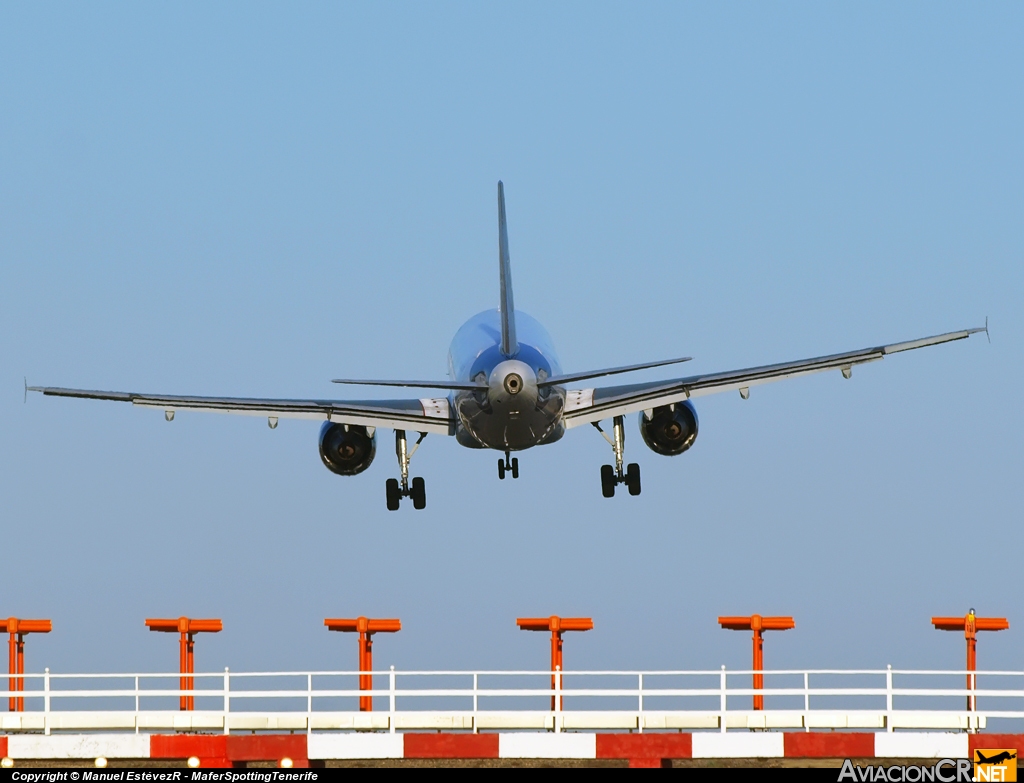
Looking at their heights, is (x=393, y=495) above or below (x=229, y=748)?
above

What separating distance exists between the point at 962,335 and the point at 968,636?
62.7 ft

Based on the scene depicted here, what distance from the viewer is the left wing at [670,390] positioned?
242 feet

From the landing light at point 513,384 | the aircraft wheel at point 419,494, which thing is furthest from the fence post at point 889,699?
the aircraft wheel at point 419,494

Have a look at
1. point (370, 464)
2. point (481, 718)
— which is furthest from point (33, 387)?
point (481, 718)

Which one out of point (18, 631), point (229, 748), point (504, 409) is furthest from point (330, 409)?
point (229, 748)

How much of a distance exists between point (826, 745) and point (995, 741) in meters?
3.60

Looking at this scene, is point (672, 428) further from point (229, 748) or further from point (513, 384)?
point (229, 748)

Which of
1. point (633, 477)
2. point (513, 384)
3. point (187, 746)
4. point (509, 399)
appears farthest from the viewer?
point (633, 477)

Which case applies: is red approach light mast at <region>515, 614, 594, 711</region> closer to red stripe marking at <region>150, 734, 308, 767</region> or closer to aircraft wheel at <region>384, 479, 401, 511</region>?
red stripe marking at <region>150, 734, 308, 767</region>

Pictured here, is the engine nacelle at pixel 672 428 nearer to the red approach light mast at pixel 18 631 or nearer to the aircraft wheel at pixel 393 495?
the aircraft wheel at pixel 393 495

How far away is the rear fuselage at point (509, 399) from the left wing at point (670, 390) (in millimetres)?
1188

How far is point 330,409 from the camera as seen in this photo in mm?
74000

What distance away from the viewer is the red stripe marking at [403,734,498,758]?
46062 mm

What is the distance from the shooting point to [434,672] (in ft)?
159
